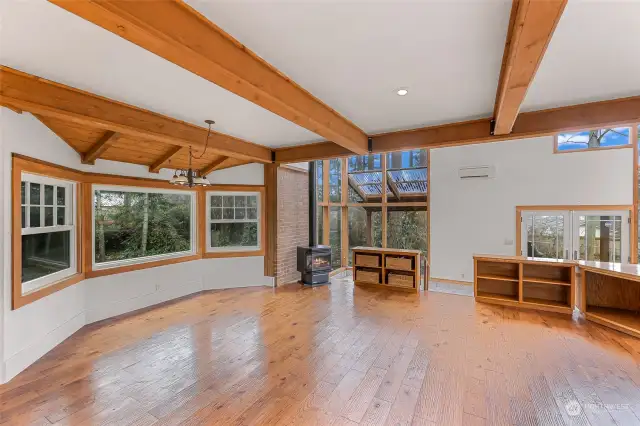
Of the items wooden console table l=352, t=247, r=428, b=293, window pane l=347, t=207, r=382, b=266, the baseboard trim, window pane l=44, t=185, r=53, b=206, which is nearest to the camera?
window pane l=44, t=185, r=53, b=206

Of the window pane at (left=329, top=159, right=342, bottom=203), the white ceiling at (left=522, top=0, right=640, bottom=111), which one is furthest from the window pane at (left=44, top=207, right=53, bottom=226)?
the window pane at (left=329, top=159, right=342, bottom=203)

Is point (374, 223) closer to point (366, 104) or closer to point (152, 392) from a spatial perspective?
point (366, 104)

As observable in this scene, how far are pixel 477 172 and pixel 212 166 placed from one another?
5525mm

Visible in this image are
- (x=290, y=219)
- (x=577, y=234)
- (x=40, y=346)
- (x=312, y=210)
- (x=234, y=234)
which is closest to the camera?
(x=40, y=346)

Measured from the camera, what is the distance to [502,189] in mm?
6066

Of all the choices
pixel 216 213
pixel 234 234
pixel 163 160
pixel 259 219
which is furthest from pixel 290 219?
pixel 163 160

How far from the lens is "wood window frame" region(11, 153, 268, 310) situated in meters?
2.82

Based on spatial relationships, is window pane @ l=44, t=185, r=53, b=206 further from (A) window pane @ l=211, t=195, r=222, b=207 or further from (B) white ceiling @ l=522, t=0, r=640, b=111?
(B) white ceiling @ l=522, t=0, r=640, b=111

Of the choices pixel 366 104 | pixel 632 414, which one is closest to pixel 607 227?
pixel 632 414

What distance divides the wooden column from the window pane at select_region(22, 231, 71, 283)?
3.15m

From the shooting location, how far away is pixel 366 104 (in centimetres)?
332

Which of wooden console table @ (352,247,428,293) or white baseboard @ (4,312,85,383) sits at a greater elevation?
wooden console table @ (352,247,428,293)

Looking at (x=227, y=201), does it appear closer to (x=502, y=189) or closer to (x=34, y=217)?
(x=34, y=217)

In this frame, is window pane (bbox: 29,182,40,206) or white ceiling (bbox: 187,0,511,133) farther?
window pane (bbox: 29,182,40,206)
